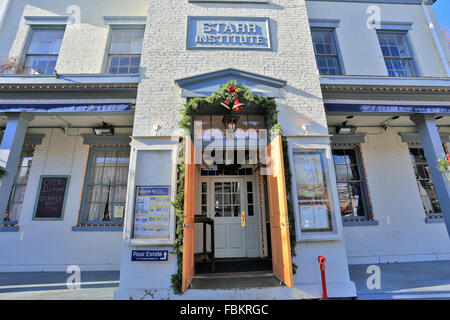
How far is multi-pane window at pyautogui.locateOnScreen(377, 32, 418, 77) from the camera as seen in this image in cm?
660

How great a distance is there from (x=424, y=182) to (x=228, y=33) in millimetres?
6990

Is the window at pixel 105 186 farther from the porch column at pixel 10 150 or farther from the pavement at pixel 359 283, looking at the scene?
the porch column at pixel 10 150

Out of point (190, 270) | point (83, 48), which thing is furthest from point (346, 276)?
point (83, 48)

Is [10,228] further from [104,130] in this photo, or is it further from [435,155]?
[435,155]

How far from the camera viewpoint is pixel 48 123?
5.86 meters

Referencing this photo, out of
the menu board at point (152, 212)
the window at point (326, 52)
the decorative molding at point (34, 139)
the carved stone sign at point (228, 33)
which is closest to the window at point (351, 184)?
the window at point (326, 52)

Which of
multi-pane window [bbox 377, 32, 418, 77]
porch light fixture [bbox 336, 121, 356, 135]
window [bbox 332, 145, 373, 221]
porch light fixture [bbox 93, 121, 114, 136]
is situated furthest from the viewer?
multi-pane window [bbox 377, 32, 418, 77]

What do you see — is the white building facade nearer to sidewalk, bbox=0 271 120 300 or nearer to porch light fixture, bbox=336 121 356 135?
porch light fixture, bbox=336 121 356 135

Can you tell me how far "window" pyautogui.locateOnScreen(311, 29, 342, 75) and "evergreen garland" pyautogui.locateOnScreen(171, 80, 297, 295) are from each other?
317cm

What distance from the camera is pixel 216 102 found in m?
4.41

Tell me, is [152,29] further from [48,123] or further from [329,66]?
[329,66]

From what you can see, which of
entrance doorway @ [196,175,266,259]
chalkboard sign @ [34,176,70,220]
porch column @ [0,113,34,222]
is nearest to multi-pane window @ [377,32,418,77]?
entrance doorway @ [196,175,266,259]

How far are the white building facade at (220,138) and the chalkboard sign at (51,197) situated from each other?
33 millimetres

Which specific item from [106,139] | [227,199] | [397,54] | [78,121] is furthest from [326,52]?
[78,121]
